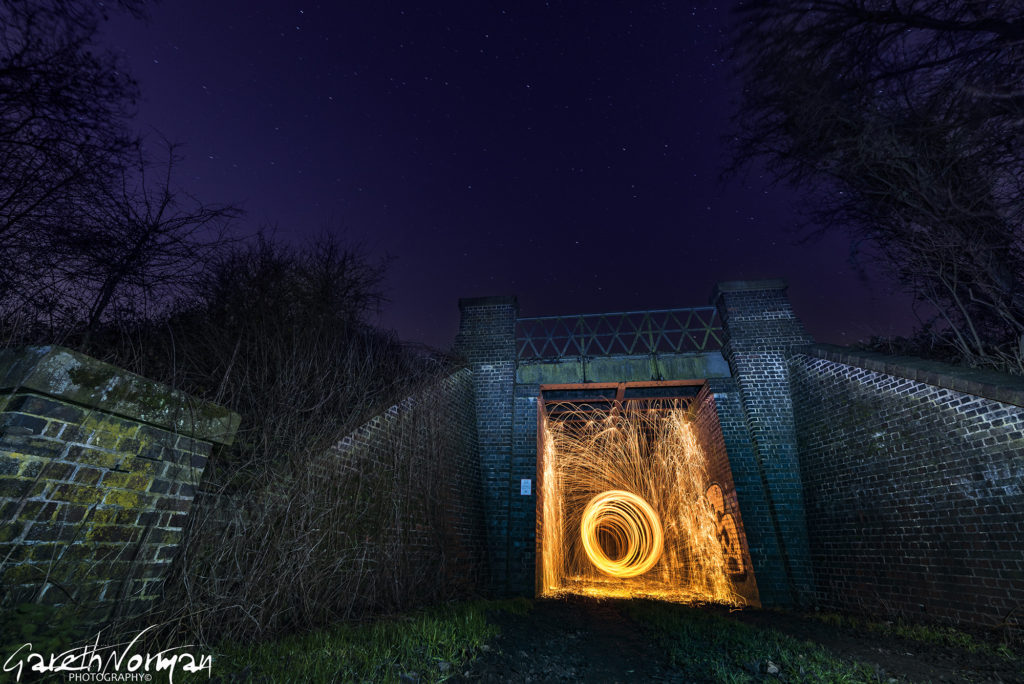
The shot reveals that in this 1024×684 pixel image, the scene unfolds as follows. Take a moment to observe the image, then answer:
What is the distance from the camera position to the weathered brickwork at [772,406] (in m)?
8.29

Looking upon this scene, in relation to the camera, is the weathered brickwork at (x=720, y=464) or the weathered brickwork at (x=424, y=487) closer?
the weathered brickwork at (x=424, y=487)

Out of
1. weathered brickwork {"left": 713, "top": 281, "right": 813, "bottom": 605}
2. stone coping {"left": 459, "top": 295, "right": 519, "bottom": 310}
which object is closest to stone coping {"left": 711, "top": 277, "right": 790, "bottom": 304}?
weathered brickwork {"left": 713, "top": 281, "right": 813, "bottom": 605}

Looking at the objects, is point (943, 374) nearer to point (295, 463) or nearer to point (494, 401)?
point (494, 401)

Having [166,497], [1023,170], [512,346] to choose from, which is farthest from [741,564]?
[166,497]

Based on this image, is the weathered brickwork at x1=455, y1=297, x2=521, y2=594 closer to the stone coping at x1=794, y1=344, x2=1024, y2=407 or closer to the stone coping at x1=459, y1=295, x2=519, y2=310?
the stone coping at x1=459, y1=295, x2=519, y2=310

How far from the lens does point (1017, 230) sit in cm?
636

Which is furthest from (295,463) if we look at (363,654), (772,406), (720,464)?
(772,406)

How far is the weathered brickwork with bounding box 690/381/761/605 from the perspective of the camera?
8.64m

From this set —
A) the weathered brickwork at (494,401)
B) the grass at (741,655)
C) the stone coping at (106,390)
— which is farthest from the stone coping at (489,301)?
the stone coping at (106,390)

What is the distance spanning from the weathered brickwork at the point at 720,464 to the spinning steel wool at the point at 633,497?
0.56m

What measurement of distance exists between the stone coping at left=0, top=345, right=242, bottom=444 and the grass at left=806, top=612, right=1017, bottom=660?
25.1ft

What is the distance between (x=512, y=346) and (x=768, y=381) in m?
6.15

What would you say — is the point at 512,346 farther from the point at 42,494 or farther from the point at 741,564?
the point at 42,494

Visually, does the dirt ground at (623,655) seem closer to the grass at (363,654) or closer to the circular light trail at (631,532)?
the grass at (363,654)
